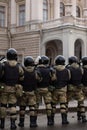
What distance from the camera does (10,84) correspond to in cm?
1094

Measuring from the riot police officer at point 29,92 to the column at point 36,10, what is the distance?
26455mm

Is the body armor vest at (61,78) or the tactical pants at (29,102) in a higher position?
the body armor vest at (61,78)

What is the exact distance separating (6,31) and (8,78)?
29297 millimetres

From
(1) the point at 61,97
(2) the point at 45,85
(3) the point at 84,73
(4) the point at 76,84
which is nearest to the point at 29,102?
(2) the point at 45,85

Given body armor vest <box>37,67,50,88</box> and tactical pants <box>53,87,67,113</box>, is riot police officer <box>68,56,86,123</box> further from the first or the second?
body armor vest <box>37,67,50,88</box>

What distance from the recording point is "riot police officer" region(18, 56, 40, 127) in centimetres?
1129

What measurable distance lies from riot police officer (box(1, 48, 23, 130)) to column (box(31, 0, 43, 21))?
26807 millimetres

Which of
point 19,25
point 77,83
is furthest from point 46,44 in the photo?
point 77,83

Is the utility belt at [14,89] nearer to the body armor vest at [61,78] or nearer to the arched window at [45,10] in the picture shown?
the body armor vest at [61,78]

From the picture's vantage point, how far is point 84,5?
44.6m

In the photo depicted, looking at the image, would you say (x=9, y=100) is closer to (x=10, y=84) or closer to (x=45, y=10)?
(x=10, y=84)

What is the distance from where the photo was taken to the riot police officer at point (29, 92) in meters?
11.3

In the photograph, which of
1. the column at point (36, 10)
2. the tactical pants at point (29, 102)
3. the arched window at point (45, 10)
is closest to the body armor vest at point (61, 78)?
the tactical pants at point (29, 102)

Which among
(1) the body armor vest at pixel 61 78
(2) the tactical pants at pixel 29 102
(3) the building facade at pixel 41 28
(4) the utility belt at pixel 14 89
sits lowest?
(2) the tactical pants at pixel 29 102
